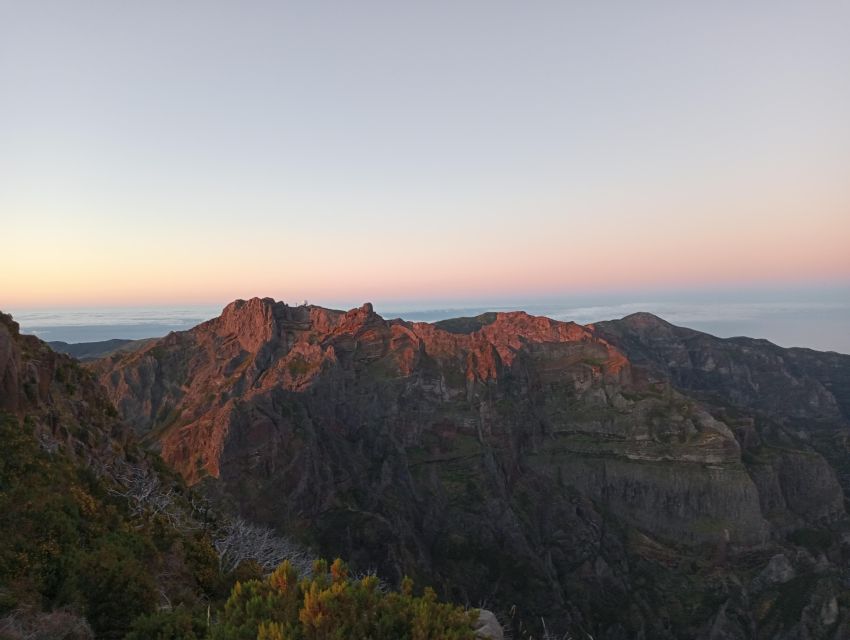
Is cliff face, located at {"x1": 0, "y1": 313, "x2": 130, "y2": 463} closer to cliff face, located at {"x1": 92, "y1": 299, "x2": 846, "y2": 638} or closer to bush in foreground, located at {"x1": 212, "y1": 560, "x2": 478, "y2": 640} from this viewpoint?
bush in foreground, located at {"x1": 212, "y1": 560, "x2": 478, "y2": 640}

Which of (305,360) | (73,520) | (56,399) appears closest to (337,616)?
(73,520)

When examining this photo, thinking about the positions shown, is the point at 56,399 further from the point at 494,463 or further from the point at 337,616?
the point at 494,463

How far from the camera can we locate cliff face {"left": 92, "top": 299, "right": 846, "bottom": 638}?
105m

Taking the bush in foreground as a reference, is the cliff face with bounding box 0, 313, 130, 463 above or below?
above

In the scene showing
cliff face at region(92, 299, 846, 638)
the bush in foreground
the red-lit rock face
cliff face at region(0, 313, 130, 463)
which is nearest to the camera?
the bush in foreground

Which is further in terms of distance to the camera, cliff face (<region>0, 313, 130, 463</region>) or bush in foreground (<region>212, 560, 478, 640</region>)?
cliff face (<region>0, 313, 130, 463</region>)

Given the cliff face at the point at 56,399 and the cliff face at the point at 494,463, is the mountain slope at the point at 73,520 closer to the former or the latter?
the cliff face at the point at 56,399

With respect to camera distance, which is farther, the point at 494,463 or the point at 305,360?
the point at 305,360

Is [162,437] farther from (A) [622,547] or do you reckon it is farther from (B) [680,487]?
(B) [680,487]

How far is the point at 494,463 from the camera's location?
142625mm

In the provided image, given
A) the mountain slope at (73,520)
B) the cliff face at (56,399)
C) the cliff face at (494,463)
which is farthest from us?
the cliff face at (494,463)

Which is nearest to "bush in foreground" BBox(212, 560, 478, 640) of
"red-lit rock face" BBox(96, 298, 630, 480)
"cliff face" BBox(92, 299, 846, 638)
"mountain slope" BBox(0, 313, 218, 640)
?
"mountain slope" BBox(0, 313, 218, 640)

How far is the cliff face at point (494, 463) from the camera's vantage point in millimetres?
104875

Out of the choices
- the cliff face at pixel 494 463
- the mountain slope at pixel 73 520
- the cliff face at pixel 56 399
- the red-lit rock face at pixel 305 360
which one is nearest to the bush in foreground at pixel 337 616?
the mountain slope at pixel 73 520
